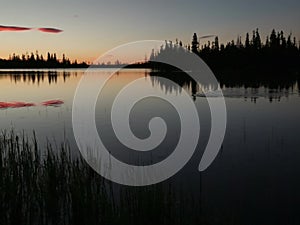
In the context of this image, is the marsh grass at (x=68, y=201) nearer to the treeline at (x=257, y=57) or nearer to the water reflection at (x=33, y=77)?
the water reflection at (x=33, y=77)

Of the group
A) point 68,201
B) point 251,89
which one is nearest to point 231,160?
point 68,201

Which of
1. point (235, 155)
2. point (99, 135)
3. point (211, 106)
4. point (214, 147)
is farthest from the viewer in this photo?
point (211, 106)

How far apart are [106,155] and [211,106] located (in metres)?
15.7

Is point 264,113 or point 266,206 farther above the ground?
point 264,113

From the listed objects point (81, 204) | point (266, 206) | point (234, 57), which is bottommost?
point (266, 206)

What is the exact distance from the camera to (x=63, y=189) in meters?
8.48

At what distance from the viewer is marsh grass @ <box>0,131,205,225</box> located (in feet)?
22.6

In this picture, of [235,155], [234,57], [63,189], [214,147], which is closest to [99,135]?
[214,147]

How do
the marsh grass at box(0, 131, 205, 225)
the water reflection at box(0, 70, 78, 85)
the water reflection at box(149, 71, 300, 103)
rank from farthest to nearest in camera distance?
1. the water reflection at box(0, 70, 78, 85)
2. the water reflection at box(149, 71, 300, 103)
3. the marsh grass at box(0, 131, 205, 225)

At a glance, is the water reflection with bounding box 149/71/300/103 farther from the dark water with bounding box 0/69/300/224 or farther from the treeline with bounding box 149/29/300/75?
the treeline with bounding box 149/29/300/75

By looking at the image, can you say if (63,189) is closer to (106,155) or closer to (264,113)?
(106,155)

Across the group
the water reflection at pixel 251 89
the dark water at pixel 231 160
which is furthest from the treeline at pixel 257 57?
the dark water at pixel 231 160

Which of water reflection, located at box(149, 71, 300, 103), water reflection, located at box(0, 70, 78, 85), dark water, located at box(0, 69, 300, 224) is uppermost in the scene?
water reflection, located at box(0, 70, 78, 85)

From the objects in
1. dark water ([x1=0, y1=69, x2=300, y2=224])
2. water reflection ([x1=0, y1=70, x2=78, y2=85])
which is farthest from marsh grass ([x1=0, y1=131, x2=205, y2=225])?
water reflection ([x1=0, y1=70, x2=78, y2=85])
